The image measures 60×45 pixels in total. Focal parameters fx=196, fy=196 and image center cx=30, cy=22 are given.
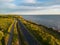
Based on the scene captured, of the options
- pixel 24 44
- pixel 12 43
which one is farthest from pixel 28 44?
pixel 12 43

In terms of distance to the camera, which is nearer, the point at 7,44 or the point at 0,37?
the point at 7,44

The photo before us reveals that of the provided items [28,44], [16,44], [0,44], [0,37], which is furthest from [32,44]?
[0,37]

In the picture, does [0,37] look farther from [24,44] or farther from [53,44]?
[53,44]

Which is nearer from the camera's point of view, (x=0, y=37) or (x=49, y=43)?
(x=49, y=43)

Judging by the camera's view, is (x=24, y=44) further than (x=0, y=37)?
No

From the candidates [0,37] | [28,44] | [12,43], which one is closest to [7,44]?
[12,43]

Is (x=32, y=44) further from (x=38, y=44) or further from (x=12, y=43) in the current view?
(x=12, y=43)

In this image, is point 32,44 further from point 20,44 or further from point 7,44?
point 7,44
